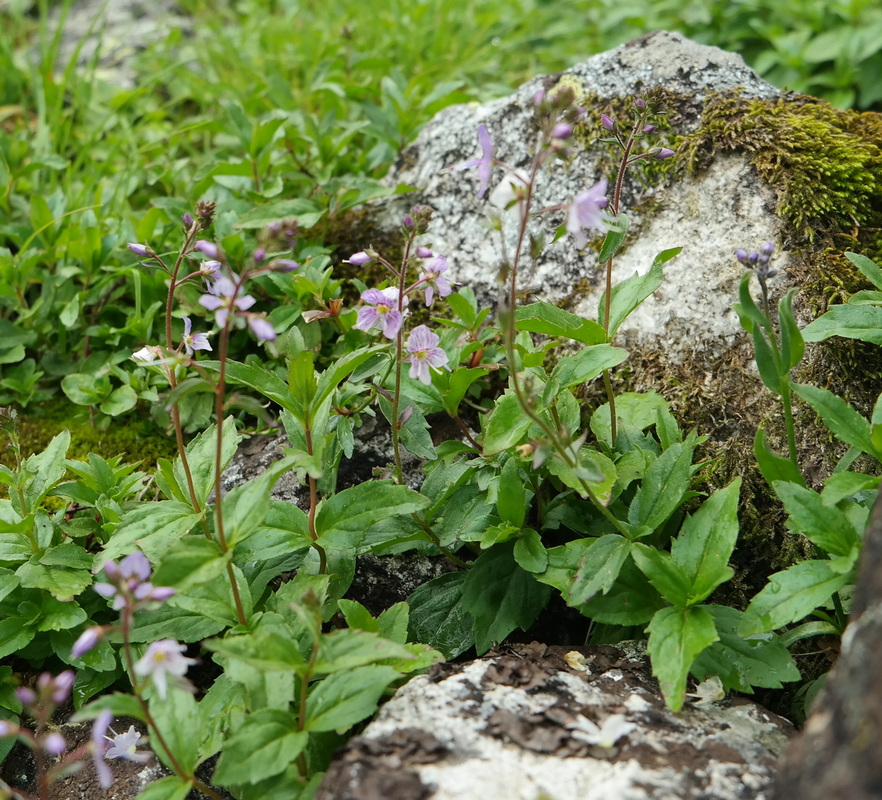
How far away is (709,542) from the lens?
2.30 metres

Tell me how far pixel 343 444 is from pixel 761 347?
52.0 inches

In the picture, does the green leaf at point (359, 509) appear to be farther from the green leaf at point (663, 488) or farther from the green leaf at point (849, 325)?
the green leaf at point (849, 325)

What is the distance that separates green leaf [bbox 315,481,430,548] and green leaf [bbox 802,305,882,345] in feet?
4.43

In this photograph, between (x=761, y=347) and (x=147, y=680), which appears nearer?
(x=147, y=680)

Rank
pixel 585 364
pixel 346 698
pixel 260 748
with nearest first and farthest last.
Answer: pixel 260 748, pixel 346 698, pixel 585 364

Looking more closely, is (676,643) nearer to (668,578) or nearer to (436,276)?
(668,578)

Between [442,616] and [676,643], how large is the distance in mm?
805

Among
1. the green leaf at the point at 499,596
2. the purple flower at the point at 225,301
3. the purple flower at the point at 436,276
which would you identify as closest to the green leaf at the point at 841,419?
the green leaf at the point at 499,596

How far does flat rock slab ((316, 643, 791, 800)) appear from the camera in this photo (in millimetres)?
1835

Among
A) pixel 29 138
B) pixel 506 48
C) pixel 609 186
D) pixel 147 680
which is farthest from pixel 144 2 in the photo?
pixel 147 680

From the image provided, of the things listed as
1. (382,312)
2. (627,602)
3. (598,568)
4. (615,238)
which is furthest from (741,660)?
(382,312)

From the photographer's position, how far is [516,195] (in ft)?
7.04

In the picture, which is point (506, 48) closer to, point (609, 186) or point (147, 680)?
point (609, 186)

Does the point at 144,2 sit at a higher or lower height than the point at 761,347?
higher
